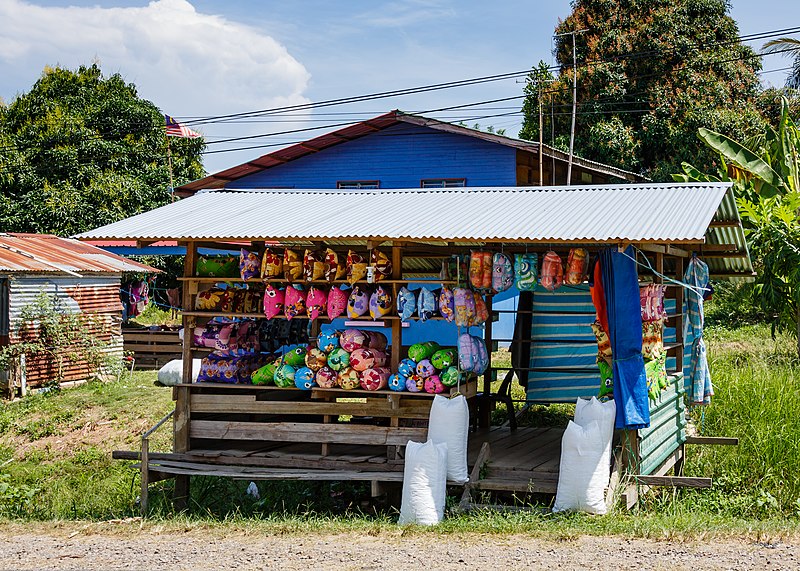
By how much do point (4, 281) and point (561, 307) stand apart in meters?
10.6

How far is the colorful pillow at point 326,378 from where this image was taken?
9688mm

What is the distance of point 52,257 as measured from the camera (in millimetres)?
18969

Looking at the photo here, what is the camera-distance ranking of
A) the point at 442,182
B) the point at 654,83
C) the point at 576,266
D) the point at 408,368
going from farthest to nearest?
the point at 654,83, the point at 442,182, the point at 408,368, the point at 576,266

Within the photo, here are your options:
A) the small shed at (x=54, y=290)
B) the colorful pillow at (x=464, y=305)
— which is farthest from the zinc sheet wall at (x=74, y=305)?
the colorful pillow at (x=464, y=305)

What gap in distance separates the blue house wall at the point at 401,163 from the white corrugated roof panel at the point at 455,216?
9304mm

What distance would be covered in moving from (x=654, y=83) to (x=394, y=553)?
23410 millimetres

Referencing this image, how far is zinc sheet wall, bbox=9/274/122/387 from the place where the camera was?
17234 mm

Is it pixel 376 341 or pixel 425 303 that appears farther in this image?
pixel 376 341

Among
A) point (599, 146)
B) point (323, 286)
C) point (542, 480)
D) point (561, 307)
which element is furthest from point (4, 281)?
point (599, 146)

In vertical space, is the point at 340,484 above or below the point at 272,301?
below

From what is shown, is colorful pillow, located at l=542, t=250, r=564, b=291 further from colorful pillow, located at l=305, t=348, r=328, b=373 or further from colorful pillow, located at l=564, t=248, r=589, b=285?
colorful pillow, located at l=305, t=348, r=328, b=373

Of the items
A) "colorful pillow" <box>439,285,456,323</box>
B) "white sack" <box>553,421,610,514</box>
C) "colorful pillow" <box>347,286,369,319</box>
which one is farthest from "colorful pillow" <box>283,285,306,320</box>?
"white sack" <box>553,421,610,514</box>

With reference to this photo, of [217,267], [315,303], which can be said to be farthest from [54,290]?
[315,303]

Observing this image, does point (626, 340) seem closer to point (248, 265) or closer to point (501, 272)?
point (501, 272)
